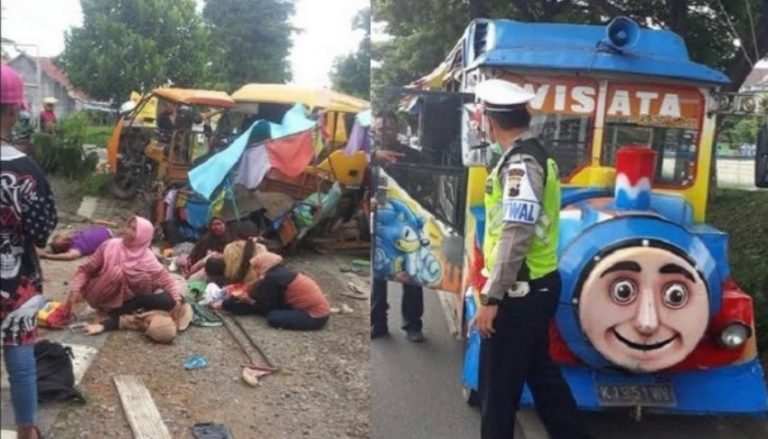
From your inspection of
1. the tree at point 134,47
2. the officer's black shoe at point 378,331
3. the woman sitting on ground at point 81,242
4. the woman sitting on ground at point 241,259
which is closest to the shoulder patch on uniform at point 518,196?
the officer's black shoe at point 378,331

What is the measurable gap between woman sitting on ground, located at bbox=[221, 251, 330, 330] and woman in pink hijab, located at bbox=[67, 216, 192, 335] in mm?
119

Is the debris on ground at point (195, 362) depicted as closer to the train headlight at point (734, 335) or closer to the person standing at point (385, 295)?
the person standing at point (385, 295)

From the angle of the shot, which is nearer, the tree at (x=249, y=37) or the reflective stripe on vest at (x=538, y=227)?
the tree at (x=249, y=37)

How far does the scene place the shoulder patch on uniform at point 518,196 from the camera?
200cm

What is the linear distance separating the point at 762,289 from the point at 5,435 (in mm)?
2972

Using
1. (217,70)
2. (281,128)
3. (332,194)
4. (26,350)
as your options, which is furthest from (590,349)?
(26,350)

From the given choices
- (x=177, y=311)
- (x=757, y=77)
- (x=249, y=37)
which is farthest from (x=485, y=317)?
(x=757, y=77)

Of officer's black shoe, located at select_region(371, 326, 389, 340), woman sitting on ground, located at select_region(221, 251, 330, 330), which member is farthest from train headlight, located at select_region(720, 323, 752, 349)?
woman sitting on ground, located at select_region(221, 251, 330, 330)

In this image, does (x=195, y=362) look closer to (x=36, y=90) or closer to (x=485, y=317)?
→ (x=36, y=90)

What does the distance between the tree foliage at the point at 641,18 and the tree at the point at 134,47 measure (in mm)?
579

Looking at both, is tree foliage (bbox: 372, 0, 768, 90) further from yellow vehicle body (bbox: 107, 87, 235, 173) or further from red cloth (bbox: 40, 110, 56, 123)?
red cloth (bbox: 40, 110, 56, 123)

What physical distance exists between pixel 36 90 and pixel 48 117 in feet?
0.26

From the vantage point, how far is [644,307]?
210 centimetres

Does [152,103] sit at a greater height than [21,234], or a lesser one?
greater
